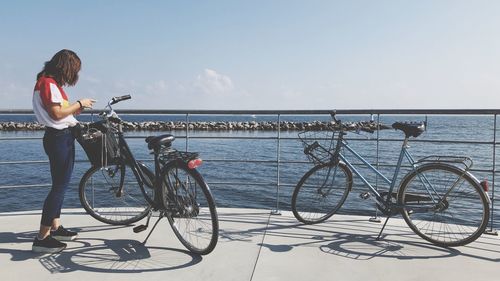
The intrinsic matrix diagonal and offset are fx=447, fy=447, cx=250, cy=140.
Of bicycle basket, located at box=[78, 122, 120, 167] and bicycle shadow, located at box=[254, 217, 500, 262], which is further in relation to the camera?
bicycle basket, located at box=[78, 122, 120, 167]

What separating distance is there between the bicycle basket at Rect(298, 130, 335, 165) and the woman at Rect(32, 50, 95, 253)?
1.87 meters

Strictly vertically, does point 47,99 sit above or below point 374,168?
above

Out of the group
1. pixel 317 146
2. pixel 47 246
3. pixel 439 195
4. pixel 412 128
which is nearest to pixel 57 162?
pixel 47 246

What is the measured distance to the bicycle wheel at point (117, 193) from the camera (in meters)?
3.93

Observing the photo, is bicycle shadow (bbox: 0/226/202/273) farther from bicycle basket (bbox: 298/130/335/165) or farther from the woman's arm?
bicycle basket (bbox: 298/130/335/165)

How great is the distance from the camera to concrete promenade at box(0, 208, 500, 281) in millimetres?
2908

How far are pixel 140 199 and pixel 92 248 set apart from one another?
2.64ft

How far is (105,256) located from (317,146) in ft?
6.65

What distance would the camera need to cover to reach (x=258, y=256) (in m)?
3.26

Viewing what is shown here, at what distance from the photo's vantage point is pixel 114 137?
381 cm

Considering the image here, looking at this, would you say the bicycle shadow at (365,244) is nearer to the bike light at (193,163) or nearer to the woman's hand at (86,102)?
the bike light at (193,163)

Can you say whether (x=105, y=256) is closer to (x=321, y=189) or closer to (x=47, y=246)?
(x=47, y=246)

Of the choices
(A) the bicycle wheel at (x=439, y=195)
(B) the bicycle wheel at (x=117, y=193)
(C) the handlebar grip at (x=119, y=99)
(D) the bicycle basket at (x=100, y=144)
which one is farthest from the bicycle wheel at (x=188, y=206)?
(A) the bicycle wheel at (x=439, y=195)

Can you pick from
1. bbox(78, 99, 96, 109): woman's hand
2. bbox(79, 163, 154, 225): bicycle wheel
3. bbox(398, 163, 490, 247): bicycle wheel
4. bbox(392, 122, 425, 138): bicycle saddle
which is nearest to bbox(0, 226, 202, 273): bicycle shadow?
bbox(79, 163, 154, 225): bicycle wheel
